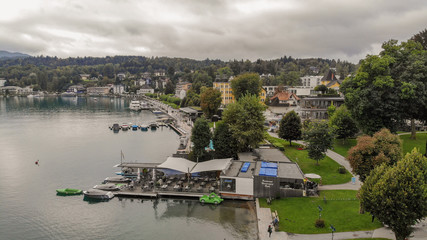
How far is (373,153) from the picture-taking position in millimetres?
26781

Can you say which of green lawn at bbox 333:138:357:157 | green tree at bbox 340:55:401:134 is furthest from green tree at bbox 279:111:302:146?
green tree at bbox 340:55:401:134

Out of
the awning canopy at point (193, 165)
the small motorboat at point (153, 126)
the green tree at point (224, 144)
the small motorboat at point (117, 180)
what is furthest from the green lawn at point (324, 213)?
the small motorboat at point (153, 126)

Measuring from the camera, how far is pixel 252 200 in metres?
31.0

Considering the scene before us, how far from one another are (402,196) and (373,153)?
9.44 metres

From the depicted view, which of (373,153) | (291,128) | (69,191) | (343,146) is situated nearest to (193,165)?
(69,191)

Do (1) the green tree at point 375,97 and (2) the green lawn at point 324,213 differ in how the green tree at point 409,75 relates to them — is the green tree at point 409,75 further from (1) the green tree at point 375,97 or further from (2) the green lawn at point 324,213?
(2) the green lawn at point 324,213

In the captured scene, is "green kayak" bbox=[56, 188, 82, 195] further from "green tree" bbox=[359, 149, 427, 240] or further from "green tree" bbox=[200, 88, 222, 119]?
"green tree" bbox=[200, 88, 222, 119]

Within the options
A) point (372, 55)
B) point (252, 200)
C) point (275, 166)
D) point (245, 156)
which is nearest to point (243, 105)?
point (245, 156)

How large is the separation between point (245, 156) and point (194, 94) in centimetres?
7443

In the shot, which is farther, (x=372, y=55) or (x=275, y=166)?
(x=372, y=55)

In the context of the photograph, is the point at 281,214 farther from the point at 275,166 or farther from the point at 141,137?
the point at 141,137

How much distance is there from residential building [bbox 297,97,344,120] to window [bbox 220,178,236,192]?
125ft

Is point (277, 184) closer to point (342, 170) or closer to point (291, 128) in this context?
point (342, 170)

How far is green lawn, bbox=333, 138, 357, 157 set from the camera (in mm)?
43478
